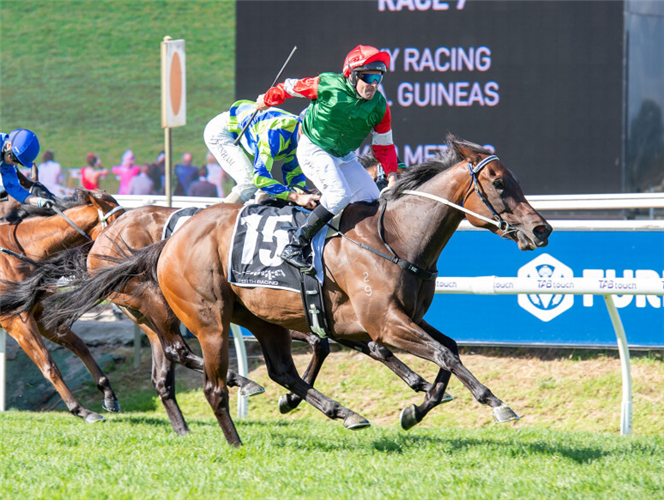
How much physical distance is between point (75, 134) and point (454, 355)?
18404mm

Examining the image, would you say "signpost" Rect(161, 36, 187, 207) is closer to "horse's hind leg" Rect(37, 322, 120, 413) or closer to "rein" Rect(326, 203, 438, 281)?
"horse's hind leg" Rect(37, 322, 120, 413)

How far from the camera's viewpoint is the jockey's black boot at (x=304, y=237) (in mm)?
3926

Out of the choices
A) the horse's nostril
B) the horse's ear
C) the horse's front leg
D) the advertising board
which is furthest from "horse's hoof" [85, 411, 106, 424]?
the horse's nostril

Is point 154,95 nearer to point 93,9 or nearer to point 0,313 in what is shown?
point 93,9

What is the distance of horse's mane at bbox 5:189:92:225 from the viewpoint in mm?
5977

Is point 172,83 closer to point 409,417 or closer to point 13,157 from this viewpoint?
point 13,157

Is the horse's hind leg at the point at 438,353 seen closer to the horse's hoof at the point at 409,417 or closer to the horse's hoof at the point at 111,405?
the horse's hoof at the point at 409,417

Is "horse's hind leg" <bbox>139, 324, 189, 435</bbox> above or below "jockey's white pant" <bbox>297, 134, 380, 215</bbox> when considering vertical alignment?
below

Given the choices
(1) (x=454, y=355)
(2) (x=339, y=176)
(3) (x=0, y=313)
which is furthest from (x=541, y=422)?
(3) (x=0, y=313)

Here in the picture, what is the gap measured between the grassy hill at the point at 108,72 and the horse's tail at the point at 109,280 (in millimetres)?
14833

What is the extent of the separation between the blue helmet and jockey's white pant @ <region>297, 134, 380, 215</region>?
8.24ft

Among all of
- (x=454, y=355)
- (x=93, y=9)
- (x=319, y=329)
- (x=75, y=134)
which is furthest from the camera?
(x=93, y=9)

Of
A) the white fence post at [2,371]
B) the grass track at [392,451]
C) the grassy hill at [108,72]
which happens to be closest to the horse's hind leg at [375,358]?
the grass track at [392,451]

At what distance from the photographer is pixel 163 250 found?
4410mm
